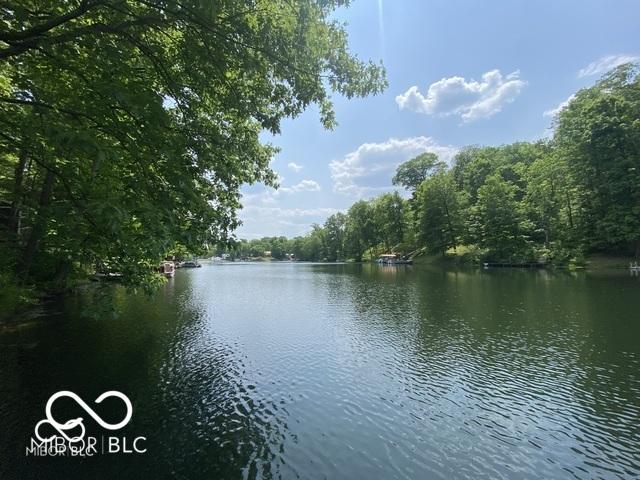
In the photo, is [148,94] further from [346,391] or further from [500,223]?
[500,223]

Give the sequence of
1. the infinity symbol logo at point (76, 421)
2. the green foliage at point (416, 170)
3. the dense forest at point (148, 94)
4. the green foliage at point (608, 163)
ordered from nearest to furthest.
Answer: the dense forest at point (148, 94) → the infinity symbol logo at point (76, 421) → the green foliage at point (608, 163) → the green foliage at point (416, 170)

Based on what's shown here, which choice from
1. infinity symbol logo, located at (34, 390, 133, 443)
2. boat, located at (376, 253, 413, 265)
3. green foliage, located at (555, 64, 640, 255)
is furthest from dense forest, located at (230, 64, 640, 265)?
infinity symbol logo, located at (34, 390, 133, 443)

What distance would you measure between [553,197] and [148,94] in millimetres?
67052

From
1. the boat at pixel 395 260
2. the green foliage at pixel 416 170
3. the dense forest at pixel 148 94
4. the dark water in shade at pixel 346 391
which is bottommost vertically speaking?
the dark water in shade at pixel 346 391

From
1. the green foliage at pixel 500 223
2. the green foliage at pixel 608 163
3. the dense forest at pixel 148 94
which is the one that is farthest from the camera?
the green foliage at pixel 500 223

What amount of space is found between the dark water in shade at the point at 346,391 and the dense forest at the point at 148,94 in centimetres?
252

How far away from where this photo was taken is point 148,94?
702 centimetres

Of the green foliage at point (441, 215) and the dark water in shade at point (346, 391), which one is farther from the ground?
the green foliage at point (441, 215)

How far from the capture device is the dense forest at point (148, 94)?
→ 6055 mm

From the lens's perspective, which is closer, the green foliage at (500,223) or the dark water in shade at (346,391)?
the dark water in shade at (346,391)

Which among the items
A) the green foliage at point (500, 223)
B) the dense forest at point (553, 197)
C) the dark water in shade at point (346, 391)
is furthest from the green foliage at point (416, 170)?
the dark water in shade at point (346, 391)

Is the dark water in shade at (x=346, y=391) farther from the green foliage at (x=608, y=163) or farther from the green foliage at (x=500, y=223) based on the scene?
the green foliage at (x=500, y=223)

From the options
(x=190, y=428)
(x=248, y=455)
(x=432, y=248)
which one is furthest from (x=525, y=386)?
(x=432, y=248)

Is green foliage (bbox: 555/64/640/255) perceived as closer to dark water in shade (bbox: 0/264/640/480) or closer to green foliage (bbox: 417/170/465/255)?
green foliage (bbox: 417/170/465/255)
